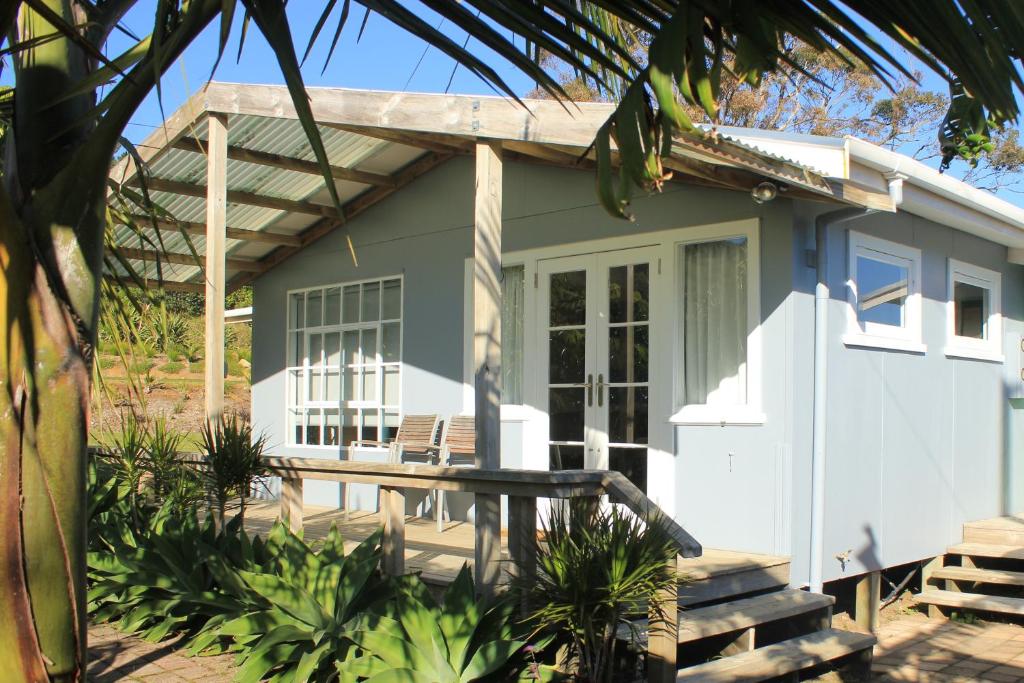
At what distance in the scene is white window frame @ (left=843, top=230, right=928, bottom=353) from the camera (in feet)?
23.2

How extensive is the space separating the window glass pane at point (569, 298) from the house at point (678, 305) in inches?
0.8

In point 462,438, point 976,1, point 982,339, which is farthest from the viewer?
point 982,339

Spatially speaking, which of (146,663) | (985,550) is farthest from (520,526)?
(985,550)

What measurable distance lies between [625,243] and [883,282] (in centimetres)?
198

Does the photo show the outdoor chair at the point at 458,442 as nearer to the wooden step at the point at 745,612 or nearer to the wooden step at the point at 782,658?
the wooden step at the point at 745,612

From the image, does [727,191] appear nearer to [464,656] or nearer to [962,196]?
[962,196]

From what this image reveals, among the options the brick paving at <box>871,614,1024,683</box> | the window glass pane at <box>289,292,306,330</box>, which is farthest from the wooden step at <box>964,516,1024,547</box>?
the window glass pane at <box>289,292,306,330</box>

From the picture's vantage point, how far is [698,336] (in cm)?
719

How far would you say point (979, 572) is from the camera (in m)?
7.89

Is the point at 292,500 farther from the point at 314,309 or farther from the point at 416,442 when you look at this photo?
the point at 314,309

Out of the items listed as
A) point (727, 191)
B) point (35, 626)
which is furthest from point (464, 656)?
point (727, 191)

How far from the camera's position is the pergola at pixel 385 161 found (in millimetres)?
5340

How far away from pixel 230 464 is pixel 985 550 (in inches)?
237

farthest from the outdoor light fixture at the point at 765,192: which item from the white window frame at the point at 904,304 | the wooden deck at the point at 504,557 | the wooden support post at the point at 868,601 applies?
the wooden support post at the point at 868,601
